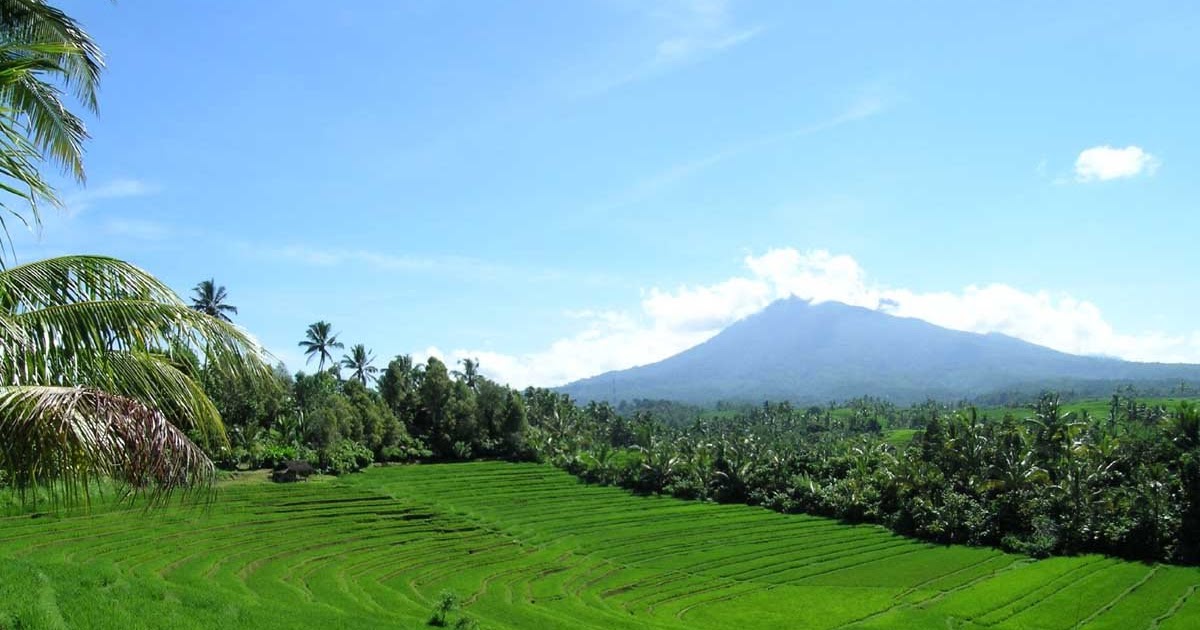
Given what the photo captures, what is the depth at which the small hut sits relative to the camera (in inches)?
1825

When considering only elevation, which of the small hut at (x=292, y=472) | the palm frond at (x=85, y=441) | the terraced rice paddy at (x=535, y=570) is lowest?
the terraced rice paddy at (x=535, y=570)

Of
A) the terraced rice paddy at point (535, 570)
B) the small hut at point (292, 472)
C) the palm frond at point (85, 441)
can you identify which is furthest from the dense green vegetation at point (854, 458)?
the palm frond at point (85, 441)

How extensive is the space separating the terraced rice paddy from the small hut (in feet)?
10.1

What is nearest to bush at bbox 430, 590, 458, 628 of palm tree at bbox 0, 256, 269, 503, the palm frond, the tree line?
the tree line

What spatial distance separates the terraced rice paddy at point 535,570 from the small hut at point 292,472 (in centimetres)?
307

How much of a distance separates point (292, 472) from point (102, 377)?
144 feet

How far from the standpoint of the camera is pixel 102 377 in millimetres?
5984

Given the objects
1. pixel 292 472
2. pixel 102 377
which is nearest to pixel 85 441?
pixel 102 377

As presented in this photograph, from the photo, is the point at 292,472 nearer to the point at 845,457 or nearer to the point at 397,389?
the point at 397,389

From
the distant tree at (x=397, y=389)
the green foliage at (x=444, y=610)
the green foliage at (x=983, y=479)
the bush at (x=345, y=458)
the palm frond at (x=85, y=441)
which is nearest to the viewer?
the palm frond at (x=85, y=441)

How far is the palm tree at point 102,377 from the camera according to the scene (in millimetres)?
5109

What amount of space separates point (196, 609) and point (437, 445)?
51074 millimetres

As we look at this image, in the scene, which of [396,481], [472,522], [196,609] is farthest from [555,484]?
[196,609]

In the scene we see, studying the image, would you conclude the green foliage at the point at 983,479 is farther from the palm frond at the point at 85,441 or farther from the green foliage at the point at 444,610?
the palm frond at the point at 85,441
